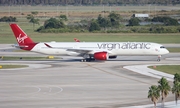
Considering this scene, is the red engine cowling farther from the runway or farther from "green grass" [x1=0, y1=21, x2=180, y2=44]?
"green grass" [x1=0, y1=21, x2=180, y2=44]

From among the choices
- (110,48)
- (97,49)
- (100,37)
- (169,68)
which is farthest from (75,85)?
(100,37)

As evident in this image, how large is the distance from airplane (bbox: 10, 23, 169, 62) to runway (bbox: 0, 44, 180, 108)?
1725mm

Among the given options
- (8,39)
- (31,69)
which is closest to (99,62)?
(31,69)

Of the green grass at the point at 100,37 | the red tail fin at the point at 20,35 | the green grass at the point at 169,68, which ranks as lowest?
the green grass at the point at 100,37

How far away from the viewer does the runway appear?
4597cm

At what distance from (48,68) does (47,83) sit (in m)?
14.2

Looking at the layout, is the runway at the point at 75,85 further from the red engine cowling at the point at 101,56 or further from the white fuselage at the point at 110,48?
the white fuselage at the point at 110,48

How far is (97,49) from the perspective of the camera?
260 ft

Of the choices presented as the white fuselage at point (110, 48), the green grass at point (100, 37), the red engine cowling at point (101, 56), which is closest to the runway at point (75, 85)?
the red engine cowling at point (101, 56)

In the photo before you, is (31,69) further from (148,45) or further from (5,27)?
(5,27)

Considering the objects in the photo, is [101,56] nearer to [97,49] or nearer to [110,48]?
[97,49]

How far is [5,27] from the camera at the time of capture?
6526 inches

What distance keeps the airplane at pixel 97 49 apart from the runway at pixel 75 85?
172 cm

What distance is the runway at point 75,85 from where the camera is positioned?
45969mm
